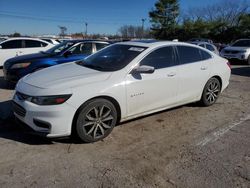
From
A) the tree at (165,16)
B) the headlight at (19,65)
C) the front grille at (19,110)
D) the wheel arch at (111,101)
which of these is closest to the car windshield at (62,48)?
the headlight at (19,65)

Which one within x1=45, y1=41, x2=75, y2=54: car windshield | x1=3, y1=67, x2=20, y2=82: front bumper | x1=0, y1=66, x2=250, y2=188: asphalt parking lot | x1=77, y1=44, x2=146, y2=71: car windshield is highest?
x1=45, y1=41, x2=75, y2=54: car windshield

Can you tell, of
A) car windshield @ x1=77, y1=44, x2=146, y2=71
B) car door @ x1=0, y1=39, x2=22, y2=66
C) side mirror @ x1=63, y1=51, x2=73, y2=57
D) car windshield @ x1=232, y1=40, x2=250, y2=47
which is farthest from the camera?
car windshield @ x1=232, y1=40, x2=250, y2=47

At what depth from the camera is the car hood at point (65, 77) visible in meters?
3.71

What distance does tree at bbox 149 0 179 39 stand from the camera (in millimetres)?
47312

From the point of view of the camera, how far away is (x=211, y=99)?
19.0 feet

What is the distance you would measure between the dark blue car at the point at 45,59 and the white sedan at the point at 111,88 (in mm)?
2530

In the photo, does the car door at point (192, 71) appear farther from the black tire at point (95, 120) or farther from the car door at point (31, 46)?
the car door at point (31, 46)

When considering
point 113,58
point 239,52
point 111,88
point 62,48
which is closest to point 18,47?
point 62,48

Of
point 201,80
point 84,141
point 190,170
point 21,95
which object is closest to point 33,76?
point 21,95

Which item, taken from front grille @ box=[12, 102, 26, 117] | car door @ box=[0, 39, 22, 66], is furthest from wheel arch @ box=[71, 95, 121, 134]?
car door @ box=[0, 39, 22, 66]

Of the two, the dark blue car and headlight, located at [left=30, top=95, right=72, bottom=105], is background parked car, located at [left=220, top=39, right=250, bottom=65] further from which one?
headlight, located at [left=30, top=95, right=72, bottom=105]

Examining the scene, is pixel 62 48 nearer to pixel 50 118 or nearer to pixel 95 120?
pixel 95 120

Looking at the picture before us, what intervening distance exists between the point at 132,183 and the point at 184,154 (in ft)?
3.35

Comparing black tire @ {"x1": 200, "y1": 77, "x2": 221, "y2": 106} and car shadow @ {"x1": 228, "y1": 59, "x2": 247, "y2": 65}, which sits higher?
car shadow @ {"x1": 228, "y1": 59, "x2": 247, "y2": 65}
